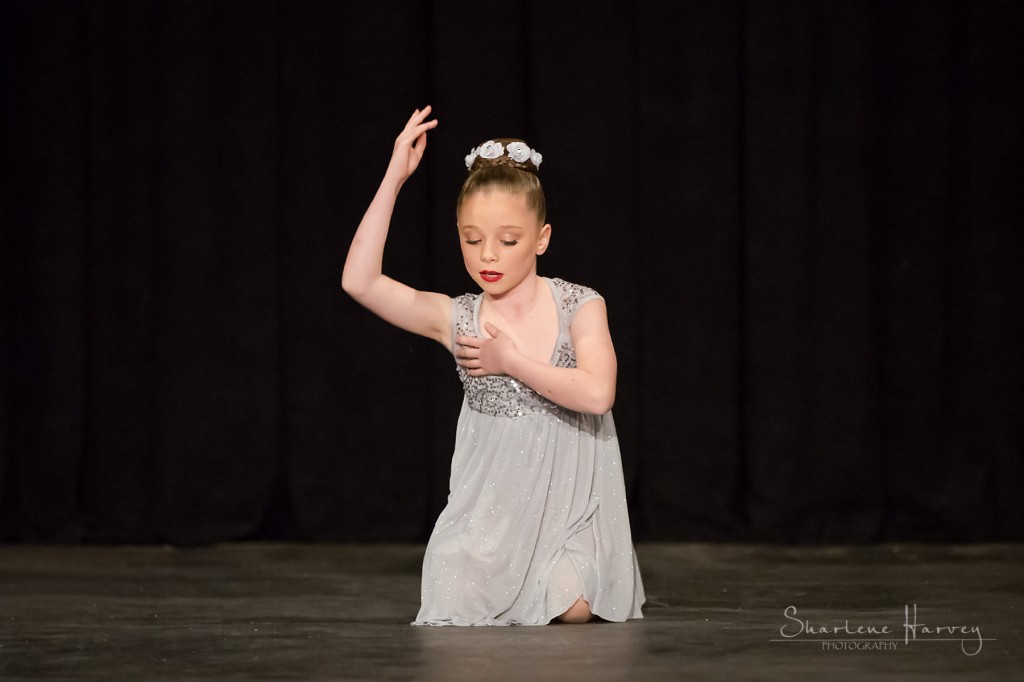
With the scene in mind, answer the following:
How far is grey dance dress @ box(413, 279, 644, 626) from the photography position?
2838mm

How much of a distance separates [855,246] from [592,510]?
74.2 inches

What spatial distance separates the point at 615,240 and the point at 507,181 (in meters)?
1.65

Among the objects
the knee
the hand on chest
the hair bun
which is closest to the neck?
the hand on chest

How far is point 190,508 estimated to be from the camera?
456 cm

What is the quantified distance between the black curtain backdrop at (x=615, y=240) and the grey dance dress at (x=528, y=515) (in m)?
1.52

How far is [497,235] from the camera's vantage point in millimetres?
2838

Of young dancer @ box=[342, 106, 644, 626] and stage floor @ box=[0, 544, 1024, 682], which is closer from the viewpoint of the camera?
stage floor @ box=[0, 544, 1024, 682]

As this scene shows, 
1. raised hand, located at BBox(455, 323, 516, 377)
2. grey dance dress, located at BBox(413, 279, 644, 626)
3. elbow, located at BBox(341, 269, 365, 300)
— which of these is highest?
elbow, located at BBox(341, 269, 365, 300)

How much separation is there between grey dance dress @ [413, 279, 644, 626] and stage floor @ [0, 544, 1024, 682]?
76 millimetres

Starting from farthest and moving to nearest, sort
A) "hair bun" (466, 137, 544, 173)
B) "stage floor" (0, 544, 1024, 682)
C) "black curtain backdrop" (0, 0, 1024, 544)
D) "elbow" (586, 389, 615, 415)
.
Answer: "black curtain backdrop" (0, 0, 1024, 544) → "hair bun" (466, 137, 544, 173) → "elbow" (586, 389, 615, 415) → "stage floor" (0, 544, 1024, 682)

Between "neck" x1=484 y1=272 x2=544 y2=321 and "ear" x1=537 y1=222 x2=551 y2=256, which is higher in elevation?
"ear" x1=537 y1=222 x2=551 y2=256

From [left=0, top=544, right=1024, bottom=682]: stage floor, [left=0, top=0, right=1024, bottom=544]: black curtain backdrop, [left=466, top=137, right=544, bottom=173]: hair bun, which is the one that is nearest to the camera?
[left=0, top=544, right=1024, bottom=682]: stage floor

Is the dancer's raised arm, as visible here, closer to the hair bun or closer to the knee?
the hair bun

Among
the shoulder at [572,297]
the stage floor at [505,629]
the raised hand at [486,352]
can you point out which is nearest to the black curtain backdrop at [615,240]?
the stage floor at [505,629]
